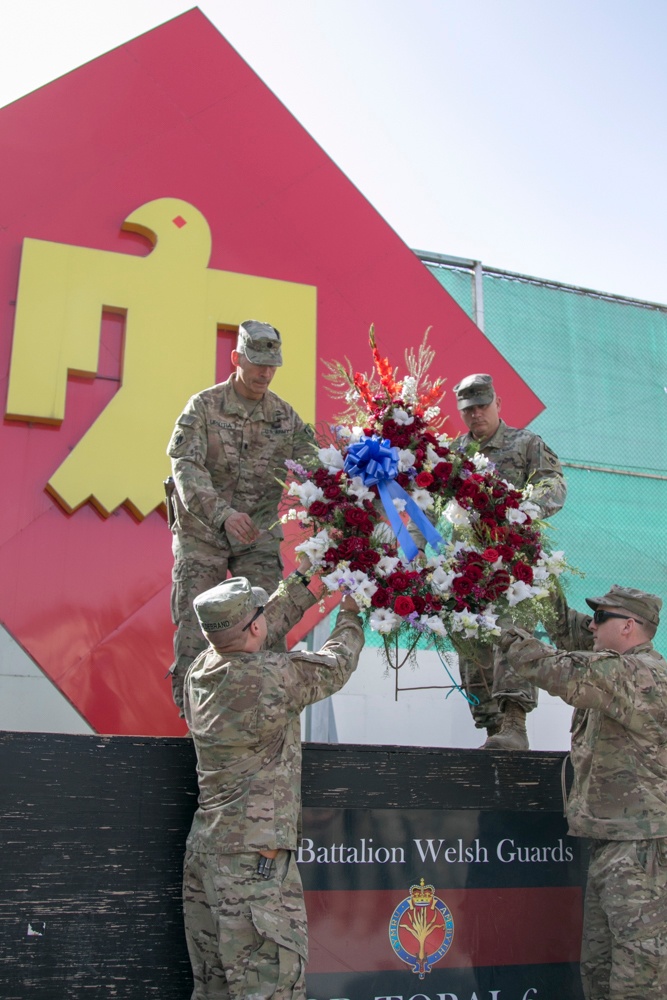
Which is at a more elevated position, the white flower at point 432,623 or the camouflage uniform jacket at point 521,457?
the camouflage uniform jacket at point 521,457

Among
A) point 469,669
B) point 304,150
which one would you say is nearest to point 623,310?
point 304,150

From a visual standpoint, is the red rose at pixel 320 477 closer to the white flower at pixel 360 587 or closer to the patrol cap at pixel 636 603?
the white flower at pixel 360 587

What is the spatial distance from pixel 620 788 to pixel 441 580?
877 millimetres

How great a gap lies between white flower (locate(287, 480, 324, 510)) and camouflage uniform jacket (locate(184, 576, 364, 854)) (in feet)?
2.20

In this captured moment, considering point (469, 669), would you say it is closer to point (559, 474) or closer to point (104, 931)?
point (559, 474)

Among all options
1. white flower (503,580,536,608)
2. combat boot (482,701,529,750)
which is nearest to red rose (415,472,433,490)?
white flower (503,580,536,608)

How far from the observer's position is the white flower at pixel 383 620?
3.17 meters

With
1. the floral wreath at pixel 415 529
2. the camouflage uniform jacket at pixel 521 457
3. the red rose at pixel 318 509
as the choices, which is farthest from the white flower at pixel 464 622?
the camouflage uniform jacket at pixel 521 457

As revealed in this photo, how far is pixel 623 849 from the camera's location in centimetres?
301

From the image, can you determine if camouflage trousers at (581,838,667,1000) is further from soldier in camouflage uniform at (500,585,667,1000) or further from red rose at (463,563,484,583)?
red rose at (463,563,484,583)

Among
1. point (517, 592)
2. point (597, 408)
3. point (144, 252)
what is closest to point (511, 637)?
point (517, 592)

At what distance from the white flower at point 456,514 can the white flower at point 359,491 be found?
29cm

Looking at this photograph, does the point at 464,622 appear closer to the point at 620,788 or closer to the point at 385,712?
the point at 620,788

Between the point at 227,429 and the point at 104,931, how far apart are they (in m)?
1.88
